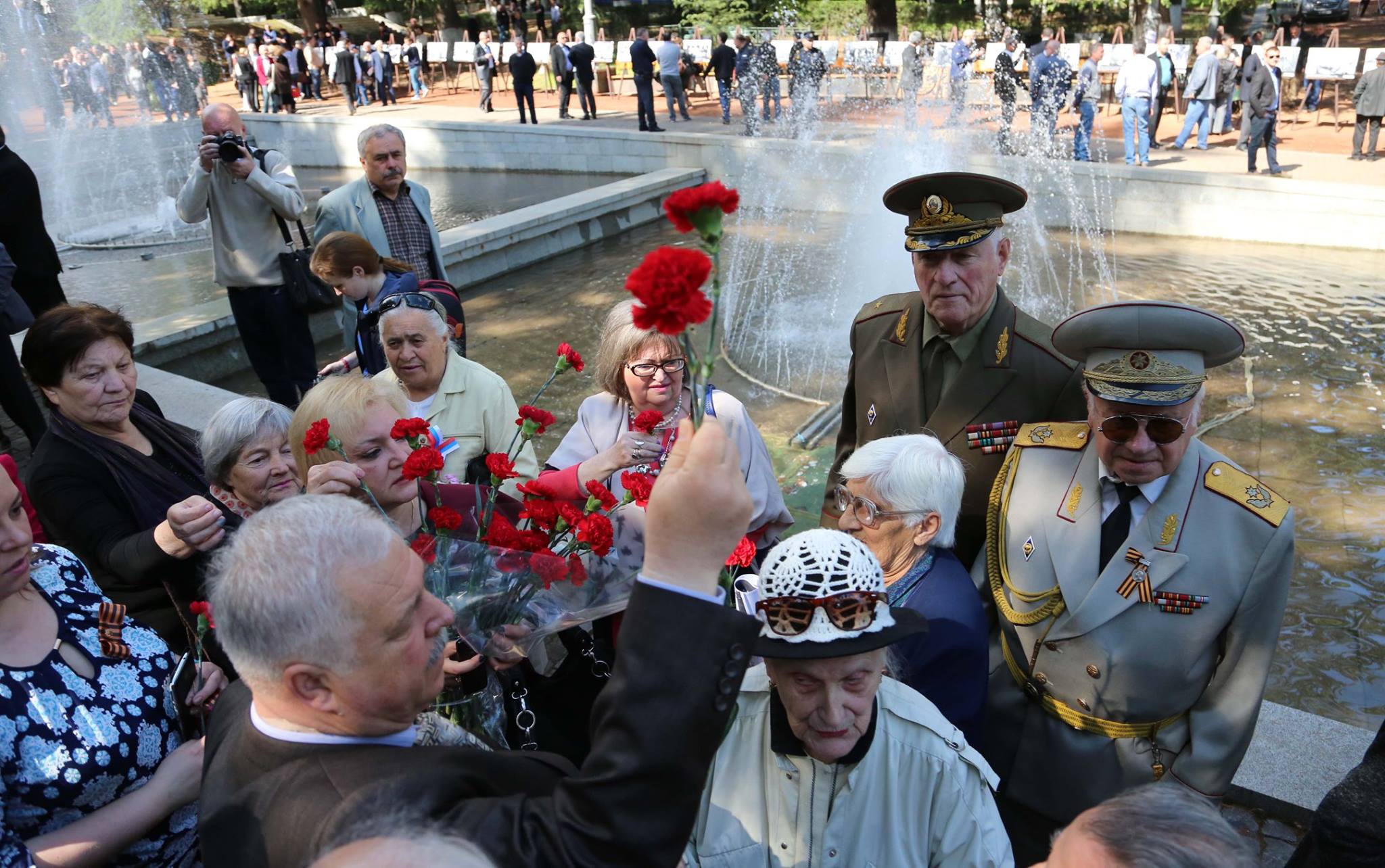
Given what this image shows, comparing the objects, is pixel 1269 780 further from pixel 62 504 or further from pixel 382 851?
pixel 62 504

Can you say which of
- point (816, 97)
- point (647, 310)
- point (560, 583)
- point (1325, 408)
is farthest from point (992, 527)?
point (816, 97)

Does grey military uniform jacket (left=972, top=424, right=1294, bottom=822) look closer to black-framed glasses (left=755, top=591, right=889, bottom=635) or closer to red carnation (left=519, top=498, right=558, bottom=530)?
black-framed glasses (left=755, top=591, right=889, bottom=635)

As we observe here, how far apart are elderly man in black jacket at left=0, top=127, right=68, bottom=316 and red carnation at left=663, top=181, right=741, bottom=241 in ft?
18.5

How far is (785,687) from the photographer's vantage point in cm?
189

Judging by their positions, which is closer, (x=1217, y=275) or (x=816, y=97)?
(x=1217, y=275)

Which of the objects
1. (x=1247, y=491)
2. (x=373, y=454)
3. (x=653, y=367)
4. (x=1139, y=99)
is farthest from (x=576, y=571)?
(x=1139, y=99)

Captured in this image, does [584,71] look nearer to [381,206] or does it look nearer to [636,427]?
[381,206]

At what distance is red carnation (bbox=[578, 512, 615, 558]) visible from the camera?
200 centimetres

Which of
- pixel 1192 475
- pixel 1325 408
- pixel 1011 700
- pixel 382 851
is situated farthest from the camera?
pixel 1325 408

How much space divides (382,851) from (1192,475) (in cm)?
207

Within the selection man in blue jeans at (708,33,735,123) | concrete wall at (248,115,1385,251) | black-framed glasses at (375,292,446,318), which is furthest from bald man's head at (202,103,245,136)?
man in blue jeans at (708,33,735,123)

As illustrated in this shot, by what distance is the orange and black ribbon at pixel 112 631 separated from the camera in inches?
85.2

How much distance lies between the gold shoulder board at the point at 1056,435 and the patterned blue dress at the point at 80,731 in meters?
2.28

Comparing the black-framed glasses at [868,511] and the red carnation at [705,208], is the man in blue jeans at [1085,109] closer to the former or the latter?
the black-framed glasses at [868,511]
